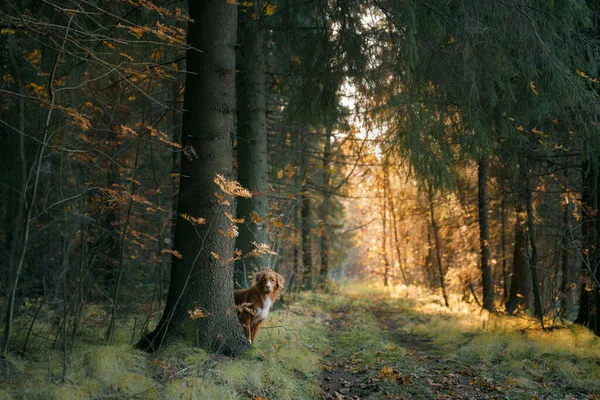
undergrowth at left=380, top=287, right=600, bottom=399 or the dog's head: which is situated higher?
the dog's head

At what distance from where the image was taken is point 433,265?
2389cm

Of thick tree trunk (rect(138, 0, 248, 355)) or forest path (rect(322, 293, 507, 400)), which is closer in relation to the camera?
thick tree trunk (rect(138, 0, 248, 355))

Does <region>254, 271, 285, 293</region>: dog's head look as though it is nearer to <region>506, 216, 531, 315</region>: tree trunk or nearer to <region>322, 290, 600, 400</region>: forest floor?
<region>322, 290, 600, 400</region>: forest floor

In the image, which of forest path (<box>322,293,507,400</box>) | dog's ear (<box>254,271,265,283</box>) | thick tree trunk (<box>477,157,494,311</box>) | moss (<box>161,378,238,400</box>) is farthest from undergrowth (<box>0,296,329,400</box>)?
thick tree trunk (<box>477,157,494,311</box>)

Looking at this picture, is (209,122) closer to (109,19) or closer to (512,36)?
(109,19)

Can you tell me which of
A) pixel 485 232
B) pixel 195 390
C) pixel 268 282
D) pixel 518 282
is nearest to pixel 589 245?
pixel 485 232

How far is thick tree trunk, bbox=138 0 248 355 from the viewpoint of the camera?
546cm

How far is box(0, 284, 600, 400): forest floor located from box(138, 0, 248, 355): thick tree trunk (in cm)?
35

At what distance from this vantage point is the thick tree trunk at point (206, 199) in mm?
5461

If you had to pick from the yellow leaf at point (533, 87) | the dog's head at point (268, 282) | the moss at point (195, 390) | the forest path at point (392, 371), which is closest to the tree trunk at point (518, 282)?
the forest path at point (392, 371)

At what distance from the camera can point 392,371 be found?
6.40 m

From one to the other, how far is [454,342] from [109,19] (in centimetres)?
797

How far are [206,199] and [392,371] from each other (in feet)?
10.8

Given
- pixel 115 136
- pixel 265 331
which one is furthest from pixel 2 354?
pixel 115 136
